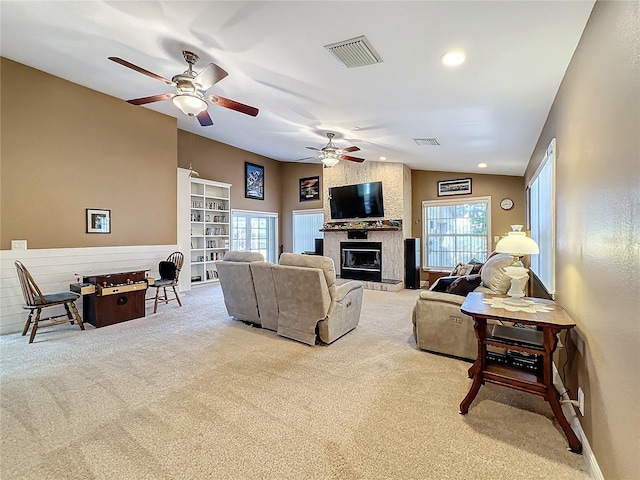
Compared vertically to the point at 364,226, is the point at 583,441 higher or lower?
lower

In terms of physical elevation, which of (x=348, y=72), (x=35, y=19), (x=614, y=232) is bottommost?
(x=614, y=232)

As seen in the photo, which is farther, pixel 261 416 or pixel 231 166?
pixel 231 166

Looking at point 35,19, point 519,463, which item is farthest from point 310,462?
point 35,19

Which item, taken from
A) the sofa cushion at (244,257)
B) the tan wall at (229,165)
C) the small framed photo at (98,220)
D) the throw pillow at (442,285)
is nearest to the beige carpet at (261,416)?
the throw pillow at (442,285)

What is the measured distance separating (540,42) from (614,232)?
1.44 meters

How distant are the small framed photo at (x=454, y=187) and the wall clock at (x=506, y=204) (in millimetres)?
727

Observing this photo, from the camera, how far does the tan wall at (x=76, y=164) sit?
3973 millimetres

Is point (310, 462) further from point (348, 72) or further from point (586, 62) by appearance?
point (348, 72)

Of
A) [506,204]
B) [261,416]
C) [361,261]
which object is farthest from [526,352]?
[361,261]

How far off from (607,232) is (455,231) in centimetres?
618

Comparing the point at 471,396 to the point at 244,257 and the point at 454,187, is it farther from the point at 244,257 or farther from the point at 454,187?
the point at 454,187

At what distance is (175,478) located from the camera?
62.3 inches

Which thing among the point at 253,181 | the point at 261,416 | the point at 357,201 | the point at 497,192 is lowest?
the point at 261,416

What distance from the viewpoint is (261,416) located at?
6.95 feet
